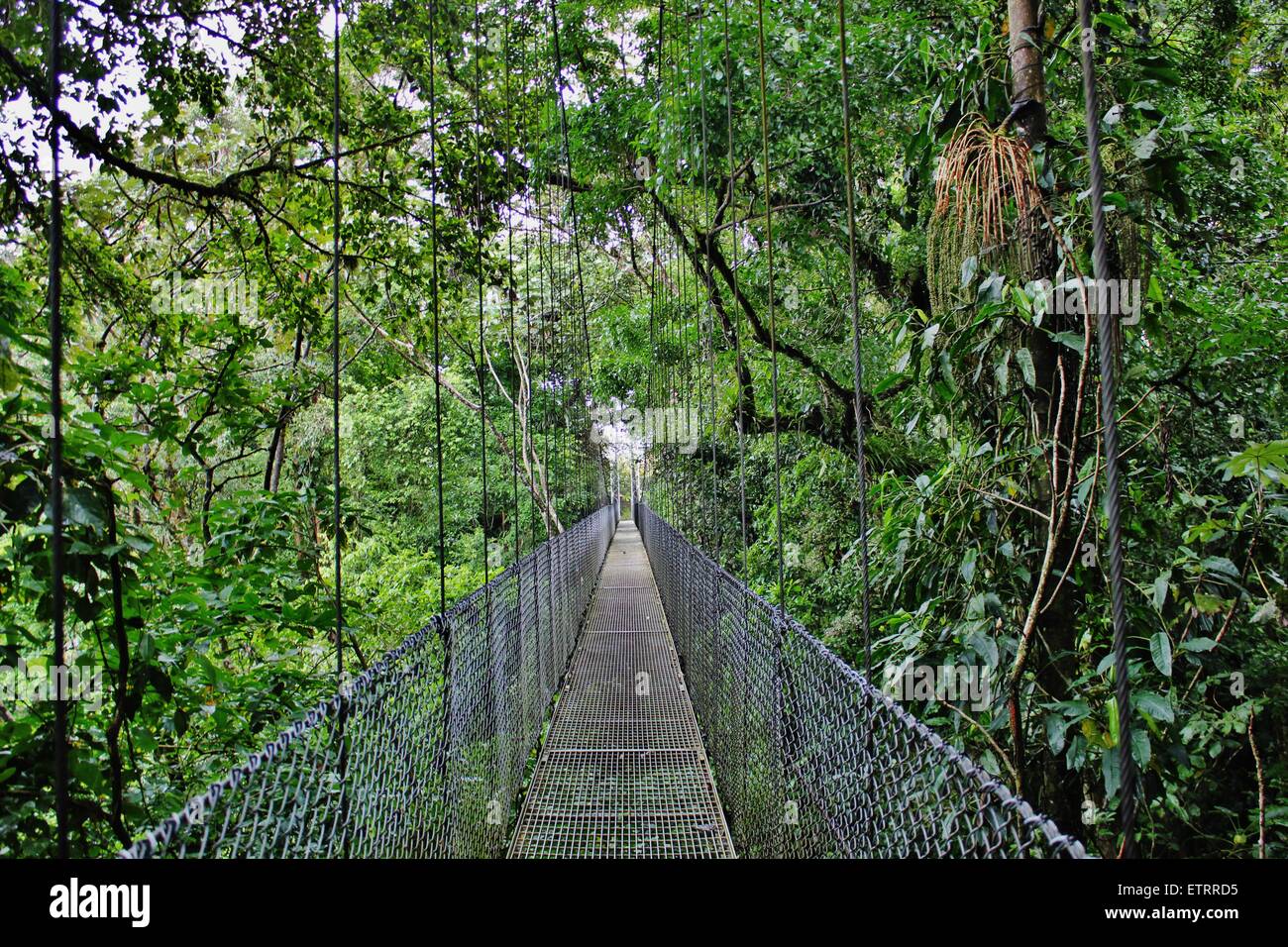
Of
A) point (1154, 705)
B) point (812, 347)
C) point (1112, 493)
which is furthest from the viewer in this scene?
point (812, 347)

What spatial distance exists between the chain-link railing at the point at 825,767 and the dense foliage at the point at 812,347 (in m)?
0.24

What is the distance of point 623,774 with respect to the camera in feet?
9.30

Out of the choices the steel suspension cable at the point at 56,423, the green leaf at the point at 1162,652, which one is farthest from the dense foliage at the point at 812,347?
the steel suspension cable at the point at 56,423

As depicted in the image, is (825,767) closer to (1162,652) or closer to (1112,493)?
(1162,652)

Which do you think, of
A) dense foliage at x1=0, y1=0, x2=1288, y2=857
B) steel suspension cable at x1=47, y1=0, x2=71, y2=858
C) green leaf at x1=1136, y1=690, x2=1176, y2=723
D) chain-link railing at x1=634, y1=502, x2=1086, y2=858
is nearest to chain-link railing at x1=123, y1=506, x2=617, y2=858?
steel suspension cable at x1=47, y1=0, x2=71, y2=858

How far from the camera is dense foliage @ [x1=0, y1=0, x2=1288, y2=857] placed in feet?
4.59

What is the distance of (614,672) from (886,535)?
2.93 meters

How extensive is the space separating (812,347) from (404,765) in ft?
13.9

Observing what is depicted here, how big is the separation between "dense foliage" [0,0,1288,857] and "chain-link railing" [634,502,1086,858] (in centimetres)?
24

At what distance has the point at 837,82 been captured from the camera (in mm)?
3686

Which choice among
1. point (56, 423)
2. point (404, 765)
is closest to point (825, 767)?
point (404, 765)

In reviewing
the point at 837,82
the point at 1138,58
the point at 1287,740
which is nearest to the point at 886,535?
the point at 1138,58
